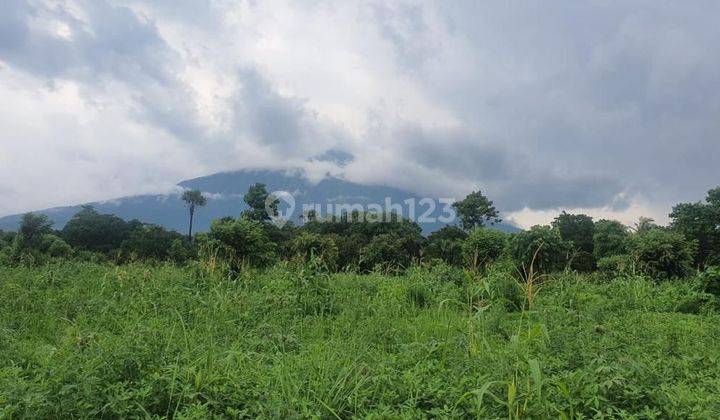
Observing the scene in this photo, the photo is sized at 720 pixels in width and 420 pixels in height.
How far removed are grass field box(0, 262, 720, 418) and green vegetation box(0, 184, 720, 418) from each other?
0.01 metres

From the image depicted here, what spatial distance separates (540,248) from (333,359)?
9.24 m

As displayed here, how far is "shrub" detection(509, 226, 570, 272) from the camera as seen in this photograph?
38.3 feet

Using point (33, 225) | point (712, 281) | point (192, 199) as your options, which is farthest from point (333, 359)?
point (192, 199)

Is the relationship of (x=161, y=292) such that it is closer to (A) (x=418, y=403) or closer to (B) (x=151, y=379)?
(B) (x=151, y=379)

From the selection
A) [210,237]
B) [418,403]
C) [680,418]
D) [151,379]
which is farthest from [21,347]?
[210,237]

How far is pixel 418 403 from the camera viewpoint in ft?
9.17

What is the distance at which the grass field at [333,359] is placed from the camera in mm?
2633

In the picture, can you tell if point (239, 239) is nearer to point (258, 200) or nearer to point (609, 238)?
point (258, 200)

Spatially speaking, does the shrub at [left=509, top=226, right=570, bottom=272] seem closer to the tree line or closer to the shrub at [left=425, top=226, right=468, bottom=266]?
the tree line

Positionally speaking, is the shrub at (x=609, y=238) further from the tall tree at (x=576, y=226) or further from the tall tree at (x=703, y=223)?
the tall tree at (x=703, y=223)

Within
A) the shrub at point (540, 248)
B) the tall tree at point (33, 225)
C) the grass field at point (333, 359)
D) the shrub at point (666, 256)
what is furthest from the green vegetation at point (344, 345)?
the tall tree at point (33, 225)

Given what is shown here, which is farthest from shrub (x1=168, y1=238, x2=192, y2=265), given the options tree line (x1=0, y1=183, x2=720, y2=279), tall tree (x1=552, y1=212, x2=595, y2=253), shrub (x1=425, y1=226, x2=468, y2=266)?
tall tree (x1=552, y1=212, x2=595, y2=253)

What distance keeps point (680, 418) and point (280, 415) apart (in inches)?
78.6

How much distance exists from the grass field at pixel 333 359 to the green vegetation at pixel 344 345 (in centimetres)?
1
